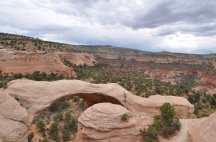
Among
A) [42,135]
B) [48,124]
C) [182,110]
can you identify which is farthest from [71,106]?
[182,110]

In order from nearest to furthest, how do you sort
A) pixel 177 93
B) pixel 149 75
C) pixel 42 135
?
1. pixel 42 135
2. pixel 177 93
3. pixel 149 75

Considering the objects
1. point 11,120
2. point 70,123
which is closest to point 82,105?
point 70,123

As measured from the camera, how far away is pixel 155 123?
2717 cm

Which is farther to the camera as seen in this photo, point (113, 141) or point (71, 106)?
point (71, 106)

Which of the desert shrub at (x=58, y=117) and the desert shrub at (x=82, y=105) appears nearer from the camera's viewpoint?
the desert shrub at (x=58, y=117)

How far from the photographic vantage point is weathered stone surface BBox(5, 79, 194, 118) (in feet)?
94.6

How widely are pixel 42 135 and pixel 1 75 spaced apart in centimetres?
2328

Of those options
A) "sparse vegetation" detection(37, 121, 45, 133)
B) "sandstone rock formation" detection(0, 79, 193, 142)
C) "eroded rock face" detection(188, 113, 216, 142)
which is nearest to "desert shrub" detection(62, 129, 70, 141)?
"sparse vegetation" detection(37, 121, 45, 133)

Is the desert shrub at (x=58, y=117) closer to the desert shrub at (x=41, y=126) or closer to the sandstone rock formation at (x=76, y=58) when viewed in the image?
the desert shrub at (x=41, y=126)

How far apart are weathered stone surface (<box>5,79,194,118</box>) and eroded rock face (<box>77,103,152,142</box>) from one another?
4.03m

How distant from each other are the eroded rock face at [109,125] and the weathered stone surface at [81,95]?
13.2 ft

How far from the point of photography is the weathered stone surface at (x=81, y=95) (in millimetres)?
28844

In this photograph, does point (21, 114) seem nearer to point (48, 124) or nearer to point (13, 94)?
point (13, 94)

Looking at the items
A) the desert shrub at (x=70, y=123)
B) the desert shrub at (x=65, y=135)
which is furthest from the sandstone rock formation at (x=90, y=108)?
the desert shrub at (x=65, y=135)
